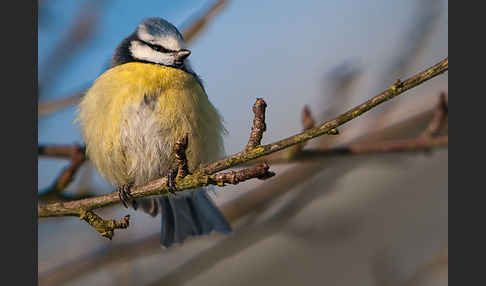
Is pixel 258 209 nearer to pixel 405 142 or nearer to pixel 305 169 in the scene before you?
pixel 305 169

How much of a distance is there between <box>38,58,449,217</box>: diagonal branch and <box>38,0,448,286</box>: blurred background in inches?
4.5

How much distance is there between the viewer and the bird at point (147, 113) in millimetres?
882

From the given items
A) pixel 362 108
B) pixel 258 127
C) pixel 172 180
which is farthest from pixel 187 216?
pixel 362 108

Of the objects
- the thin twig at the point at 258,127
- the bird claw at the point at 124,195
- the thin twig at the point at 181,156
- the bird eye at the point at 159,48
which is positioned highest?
the bird eye at the point at 159,48

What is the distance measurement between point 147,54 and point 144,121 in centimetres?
14

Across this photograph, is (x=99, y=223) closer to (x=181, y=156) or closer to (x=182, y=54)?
(x=181, y=156)

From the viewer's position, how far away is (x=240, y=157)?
65 centimetres

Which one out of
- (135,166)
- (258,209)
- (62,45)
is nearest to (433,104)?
(258,209)

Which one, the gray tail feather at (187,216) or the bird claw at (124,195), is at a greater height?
the bird claw at (124,195)

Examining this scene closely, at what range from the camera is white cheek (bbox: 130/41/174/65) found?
0.91 meters

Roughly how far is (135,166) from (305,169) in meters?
0.39

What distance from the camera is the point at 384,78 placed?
3.84 feet

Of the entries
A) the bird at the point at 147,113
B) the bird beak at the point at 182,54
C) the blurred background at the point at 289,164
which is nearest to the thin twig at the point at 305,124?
the blurred background at the point at 289,164

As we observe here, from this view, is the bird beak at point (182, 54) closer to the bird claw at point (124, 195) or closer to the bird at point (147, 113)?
the bird at point (147, 113)
